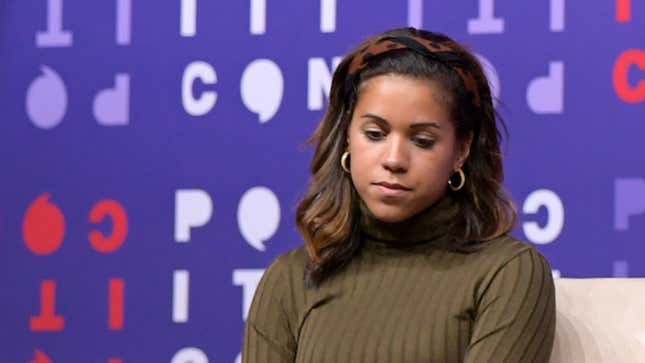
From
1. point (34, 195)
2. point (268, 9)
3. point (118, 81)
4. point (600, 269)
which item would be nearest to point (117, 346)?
point (34, 195)

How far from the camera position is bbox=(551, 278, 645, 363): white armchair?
177 cm

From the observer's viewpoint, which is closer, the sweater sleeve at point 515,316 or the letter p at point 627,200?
the sweater sleeve at point 515,316

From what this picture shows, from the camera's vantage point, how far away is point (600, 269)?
2.32 metres

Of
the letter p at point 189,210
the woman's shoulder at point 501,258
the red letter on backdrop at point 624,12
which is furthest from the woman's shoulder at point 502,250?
the letter p at point 189,210

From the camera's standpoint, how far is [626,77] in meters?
2.32

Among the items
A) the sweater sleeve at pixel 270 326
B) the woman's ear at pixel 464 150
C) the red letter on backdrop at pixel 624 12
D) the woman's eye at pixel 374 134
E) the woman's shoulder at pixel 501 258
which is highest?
the red letter on backdrop at pixel 624 12

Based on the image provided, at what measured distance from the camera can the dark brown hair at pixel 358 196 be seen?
1.81m

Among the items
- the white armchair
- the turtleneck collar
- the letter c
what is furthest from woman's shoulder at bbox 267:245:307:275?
the letter c

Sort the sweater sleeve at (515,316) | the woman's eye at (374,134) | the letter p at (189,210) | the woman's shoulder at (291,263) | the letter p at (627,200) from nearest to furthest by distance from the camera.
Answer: the sweater sleeve at (515,316) → the woman's eye at (374,134) → the woman's shoulder at (291,263) → the letter p at (627,200) → the letter p at (189,210)

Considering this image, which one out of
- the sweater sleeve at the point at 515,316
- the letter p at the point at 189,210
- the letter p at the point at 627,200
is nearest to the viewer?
the sweater sleeve at the point at 515,316

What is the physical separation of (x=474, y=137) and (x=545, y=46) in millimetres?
578

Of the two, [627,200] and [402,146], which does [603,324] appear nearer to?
[402,146]

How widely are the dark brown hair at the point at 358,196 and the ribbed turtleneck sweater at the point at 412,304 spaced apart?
2cm

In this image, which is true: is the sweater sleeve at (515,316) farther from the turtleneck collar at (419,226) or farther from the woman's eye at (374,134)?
the woman's eye at (374,134)
